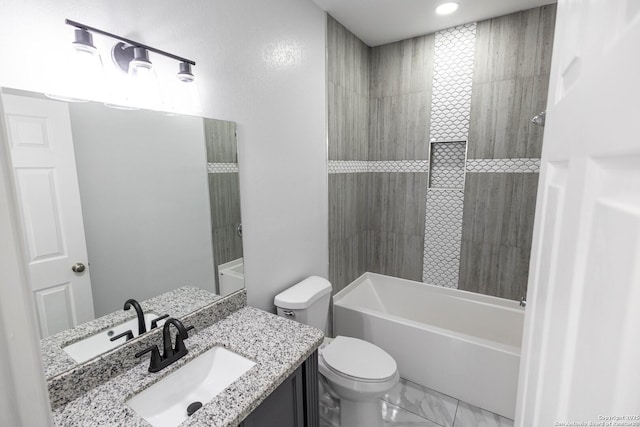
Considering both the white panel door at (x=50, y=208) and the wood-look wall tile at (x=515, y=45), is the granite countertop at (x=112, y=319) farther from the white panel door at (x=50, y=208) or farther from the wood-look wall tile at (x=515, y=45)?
the wood-look wall tile at (x=515, y=45)

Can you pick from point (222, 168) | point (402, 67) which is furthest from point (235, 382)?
point (402, 67)

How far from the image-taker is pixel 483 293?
254cm

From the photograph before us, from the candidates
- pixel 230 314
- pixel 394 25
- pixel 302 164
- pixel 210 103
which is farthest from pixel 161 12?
pixel 394 25

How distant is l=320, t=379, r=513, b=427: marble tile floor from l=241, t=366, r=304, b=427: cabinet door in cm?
67

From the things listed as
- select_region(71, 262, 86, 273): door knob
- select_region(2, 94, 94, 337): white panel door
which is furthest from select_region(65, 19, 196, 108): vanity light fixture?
select_region(71, 262, 86, 273): door knob

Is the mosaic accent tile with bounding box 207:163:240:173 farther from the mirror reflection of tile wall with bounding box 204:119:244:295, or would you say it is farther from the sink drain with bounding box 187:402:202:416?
the sink drain with bounding box 187:402:202:416

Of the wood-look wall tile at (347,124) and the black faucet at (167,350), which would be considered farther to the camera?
the wood-look wall tile at (347,124)

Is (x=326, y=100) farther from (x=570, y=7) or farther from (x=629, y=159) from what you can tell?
(x=629, y=159)

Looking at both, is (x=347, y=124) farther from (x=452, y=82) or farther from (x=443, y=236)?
(x=443, y=236)

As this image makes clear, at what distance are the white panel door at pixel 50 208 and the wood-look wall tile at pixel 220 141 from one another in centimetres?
54

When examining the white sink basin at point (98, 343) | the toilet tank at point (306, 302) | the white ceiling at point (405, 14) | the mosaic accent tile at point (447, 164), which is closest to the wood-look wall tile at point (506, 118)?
the mosaic accent tile at point (447, 164)

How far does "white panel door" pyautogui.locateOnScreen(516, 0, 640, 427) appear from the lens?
0.25m

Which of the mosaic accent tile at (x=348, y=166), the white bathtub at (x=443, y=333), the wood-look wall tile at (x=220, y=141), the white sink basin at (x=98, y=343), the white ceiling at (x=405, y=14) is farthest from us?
the mosaic accent tile at (x=348, y=166)

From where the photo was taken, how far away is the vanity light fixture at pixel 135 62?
0.94 metres
